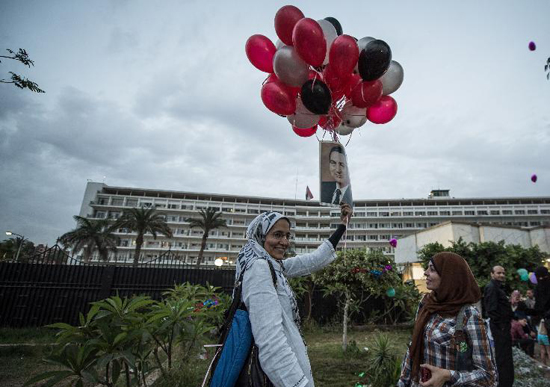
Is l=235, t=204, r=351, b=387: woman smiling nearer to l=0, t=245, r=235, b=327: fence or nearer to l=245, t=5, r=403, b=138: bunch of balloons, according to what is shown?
l=245, t=5, r=403, b=138: bunch of balloons

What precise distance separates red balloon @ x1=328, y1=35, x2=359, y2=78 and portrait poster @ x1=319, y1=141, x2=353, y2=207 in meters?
0.79

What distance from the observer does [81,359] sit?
171 centimetres

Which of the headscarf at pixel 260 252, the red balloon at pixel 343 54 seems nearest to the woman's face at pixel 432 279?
the headscarf at pixel 260 252

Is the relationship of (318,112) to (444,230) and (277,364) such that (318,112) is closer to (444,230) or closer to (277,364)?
(277,364)

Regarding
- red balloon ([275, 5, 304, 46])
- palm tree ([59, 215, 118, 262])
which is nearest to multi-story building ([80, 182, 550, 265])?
palm tree ([59, 215, 118, 262])

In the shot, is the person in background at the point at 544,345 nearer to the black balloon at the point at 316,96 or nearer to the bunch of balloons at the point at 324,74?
the bunch of balloons at the point at 324,74

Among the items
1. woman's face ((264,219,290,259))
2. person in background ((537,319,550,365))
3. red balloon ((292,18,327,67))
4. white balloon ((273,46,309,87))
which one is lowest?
person in background ((537,319,550,365))

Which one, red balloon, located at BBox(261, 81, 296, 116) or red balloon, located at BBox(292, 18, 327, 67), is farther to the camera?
red balloon, located at BBox(261, 81, 296, 116)

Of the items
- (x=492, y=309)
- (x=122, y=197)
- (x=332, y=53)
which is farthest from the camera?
(x=122, y=197)

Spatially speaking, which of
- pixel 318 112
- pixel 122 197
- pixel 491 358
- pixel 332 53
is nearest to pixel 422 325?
pixel 491 358

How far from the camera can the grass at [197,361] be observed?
11.8 feet

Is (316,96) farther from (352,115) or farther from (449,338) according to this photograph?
(449,338)

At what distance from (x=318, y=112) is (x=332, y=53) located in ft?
1.76

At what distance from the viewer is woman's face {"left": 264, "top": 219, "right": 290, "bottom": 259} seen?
59.7 inches
